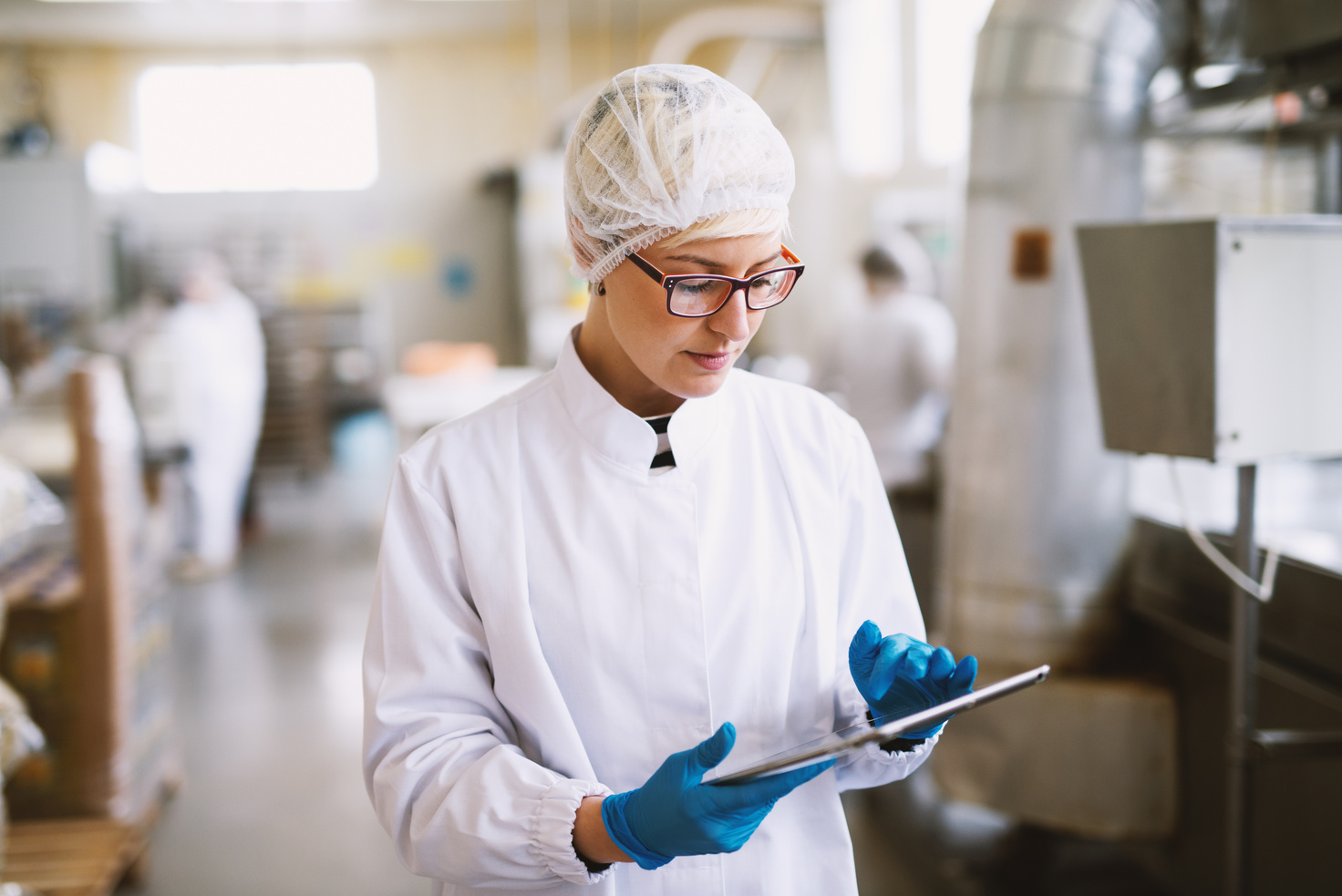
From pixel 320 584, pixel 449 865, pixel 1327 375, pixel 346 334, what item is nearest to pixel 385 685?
pixel 449 865

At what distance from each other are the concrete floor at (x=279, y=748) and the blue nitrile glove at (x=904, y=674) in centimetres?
170

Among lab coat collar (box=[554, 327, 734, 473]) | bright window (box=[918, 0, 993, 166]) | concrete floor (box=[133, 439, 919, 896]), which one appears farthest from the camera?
bright window (box=[918, 0, 993, 166])

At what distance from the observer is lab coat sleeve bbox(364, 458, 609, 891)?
97cm

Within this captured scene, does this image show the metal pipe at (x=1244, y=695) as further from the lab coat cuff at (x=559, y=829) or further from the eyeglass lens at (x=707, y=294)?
the lab coat cuff at (x=559, y=829)

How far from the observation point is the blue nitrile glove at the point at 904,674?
105 centimetres

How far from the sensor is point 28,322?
685 centimetres

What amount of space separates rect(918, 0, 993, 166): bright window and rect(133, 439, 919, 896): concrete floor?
13.8 feet

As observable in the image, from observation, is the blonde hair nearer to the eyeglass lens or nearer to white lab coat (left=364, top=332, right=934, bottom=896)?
the eyeglass lens

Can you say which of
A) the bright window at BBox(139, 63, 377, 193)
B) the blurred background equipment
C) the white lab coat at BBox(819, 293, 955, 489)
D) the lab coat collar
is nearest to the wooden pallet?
the blurred background equipment

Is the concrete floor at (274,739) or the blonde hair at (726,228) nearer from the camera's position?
the blonde hair at (726,228)

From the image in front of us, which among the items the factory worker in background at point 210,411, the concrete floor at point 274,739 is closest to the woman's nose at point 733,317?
the concrete floor at point 274,739

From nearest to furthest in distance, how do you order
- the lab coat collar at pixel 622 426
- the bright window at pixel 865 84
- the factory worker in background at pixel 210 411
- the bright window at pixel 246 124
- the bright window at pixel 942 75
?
1. the lab coat collar at pixel 622 426
2. the factory worker in background at pixel 210 411
3. the bright window at pixel 942 75
4. the bright window at pixel 865 84
5. the bright window at pixel 246 124

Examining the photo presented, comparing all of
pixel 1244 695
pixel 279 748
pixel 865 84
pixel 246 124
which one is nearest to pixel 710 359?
pixel 1244 695

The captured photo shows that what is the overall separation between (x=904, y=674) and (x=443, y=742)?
49 cm
